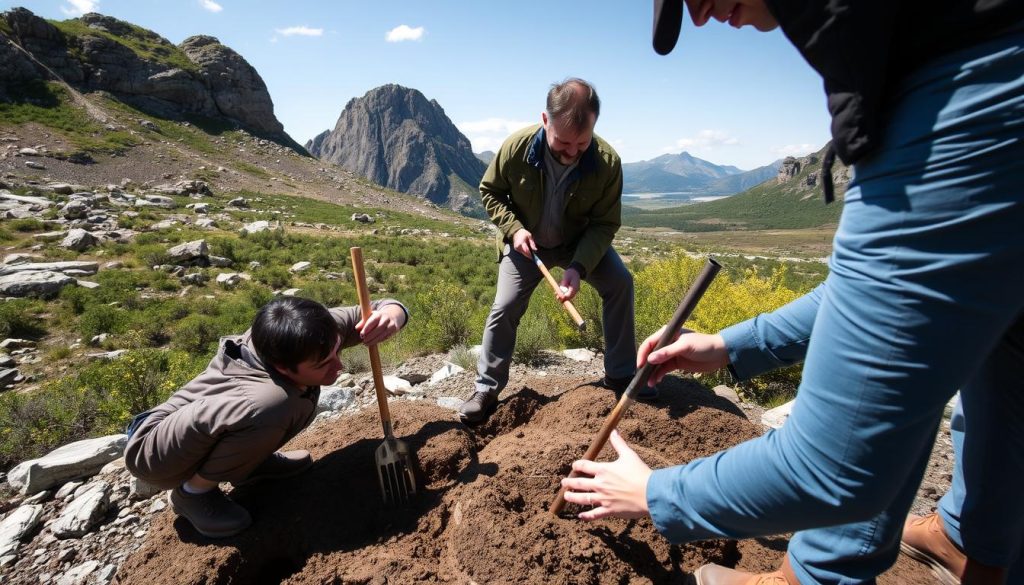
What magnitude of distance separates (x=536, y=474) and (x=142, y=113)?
51052 mm

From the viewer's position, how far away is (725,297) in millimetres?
5555

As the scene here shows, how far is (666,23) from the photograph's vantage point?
1213 millimetres

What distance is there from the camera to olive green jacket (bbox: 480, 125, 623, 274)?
3.21 m

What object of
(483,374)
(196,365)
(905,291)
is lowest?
(196,365)

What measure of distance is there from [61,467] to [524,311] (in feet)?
9.92

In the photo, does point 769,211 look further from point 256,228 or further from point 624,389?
point 624,389

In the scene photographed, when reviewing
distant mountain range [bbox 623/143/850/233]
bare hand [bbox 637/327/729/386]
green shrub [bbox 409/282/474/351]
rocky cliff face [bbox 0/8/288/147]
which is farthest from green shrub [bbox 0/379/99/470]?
distant mountain range [bbox 623/143/850/233]

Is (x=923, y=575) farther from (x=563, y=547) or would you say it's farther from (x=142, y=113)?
(x=142, y=113)

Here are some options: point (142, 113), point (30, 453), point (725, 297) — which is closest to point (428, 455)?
point (30, 453)

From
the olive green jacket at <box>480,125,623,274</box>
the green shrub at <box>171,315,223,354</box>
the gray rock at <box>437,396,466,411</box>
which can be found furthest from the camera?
the green shrub at <box>171,315,223,354</box>

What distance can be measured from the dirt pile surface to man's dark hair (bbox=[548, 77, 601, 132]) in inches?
69.3

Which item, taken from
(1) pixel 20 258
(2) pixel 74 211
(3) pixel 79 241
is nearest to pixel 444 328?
(1) pixel 20 258

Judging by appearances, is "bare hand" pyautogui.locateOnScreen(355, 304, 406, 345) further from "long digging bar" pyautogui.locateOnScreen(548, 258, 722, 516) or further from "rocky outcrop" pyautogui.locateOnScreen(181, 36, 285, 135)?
"rocky outcrop" pyautogui.locateOnScreen(181, 36, 285, 135)

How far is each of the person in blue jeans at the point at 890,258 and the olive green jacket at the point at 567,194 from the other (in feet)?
6.68
